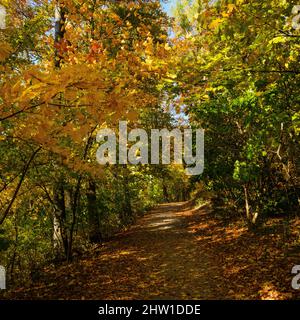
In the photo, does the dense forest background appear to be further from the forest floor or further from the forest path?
the forest path

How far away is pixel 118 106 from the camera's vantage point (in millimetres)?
3371

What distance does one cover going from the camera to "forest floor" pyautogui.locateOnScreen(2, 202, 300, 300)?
6602 millimetres

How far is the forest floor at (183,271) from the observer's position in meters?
6.60

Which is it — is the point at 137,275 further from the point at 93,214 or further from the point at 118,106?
the point at 118,106

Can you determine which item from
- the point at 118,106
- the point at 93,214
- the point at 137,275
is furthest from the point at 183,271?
the point at 118,106

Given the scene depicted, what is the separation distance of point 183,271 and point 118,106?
5870mm

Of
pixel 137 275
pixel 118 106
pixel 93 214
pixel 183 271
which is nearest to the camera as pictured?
pixel 118 106

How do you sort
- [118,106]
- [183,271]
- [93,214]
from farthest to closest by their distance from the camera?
[93,214] < [183,271] < [118,106]

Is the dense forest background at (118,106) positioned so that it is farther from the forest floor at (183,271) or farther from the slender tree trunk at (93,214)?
the forest floor at (183,271)

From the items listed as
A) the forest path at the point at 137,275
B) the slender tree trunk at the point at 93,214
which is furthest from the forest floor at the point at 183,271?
the slender tree trunk at the point at 93,214

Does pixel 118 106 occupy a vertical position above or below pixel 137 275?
above

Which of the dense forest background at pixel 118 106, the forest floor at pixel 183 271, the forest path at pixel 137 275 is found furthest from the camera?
the forest path at pixel 137 275

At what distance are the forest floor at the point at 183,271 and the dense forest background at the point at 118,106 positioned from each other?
0.74 meters
